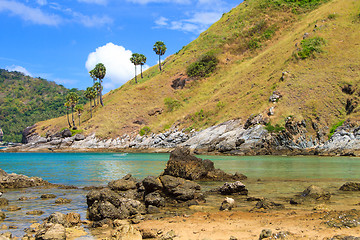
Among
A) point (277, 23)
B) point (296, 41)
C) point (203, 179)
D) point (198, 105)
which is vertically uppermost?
point (277, 23)

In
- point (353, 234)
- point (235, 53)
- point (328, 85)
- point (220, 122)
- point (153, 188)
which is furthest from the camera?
point (235, 53)

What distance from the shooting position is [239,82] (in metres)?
97.8

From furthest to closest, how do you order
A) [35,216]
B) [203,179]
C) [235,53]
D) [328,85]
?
1. [235,53]
2. [328,85]
3. [203,179]
4. [35,216]

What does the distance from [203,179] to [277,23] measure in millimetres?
115223

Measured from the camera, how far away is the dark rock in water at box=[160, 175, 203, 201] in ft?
59.1

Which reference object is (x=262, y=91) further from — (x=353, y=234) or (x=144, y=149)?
(x=353, y=234)

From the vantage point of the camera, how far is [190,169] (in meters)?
26.7

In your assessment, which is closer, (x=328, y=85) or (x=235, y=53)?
(x=328, y=85)

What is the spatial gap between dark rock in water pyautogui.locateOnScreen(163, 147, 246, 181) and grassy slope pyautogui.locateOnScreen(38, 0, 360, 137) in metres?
45.9

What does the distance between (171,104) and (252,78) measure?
29.5 metres

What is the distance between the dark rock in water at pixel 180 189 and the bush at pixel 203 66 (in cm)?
10461

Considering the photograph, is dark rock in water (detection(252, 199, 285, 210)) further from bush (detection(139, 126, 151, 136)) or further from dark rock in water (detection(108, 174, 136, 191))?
bush (detection(139, 126, 151, 136))

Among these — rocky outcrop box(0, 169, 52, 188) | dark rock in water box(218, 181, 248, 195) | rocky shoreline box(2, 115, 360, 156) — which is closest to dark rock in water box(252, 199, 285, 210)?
dark rock in water box(218, 181, 248, 195)

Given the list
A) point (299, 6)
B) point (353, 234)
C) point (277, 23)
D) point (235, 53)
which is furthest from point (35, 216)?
point (299, 6)
